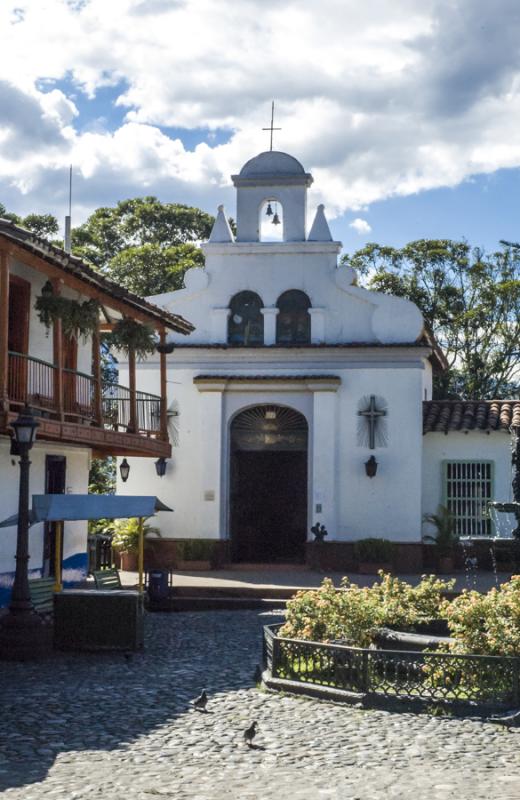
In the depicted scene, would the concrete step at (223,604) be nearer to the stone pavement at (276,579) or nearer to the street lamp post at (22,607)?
the stone pavement at (276,579)

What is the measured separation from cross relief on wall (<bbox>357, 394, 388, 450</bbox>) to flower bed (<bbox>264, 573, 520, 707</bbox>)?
42.2 ft

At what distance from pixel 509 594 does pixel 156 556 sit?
50.1 ft

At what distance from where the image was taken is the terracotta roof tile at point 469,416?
25.6 m

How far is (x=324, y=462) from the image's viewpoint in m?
25.5

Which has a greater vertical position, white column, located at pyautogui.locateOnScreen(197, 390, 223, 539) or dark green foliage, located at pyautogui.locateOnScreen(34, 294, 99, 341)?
dark green foliage, located at pyautogui.locateOnScreen(34, 294, 99, 341)

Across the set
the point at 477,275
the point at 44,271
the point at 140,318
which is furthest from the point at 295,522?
the point at 477,275

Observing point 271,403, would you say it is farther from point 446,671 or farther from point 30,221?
point 30,221

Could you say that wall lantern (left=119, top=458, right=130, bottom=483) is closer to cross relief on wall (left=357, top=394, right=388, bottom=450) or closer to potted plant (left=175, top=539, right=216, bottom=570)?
potted plant (left=175, top=539, right=216, bottom=570)

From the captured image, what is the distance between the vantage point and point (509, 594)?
1129 centimetres

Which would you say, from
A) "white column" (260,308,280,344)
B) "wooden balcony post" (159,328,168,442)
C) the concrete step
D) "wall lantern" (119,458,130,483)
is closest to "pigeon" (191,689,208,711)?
the concrete step

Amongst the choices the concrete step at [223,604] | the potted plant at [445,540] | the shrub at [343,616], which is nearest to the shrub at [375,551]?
the potted plant at [445,540]

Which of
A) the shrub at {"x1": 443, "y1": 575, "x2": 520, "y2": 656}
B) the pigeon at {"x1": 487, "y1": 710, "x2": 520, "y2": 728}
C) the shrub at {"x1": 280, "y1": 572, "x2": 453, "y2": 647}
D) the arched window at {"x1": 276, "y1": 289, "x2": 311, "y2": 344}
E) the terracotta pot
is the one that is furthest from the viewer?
the arched window at {"x1": 276, "y1": 289, "x2": 311, "y2": 344}

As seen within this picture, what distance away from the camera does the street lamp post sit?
1372 cm

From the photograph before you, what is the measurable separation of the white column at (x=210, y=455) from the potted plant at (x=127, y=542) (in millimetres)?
1574
